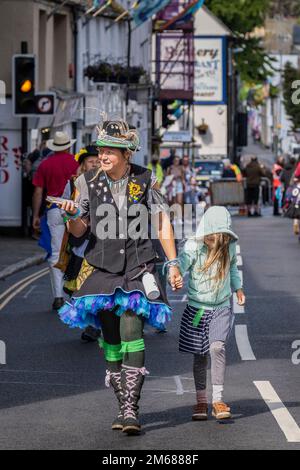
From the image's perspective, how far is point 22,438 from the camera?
9258mm

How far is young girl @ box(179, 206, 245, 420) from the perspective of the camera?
33.1 ft

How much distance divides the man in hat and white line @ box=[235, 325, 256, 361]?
239cm

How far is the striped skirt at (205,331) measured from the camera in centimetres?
1009

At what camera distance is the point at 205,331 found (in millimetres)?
10133

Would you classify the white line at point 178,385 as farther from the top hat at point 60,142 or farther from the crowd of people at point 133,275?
the top hat at point 60,142

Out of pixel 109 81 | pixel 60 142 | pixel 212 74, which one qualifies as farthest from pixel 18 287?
pixel 212 74

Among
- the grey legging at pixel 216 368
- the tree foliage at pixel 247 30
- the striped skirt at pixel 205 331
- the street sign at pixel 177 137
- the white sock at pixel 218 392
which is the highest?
the tree foliage at pixel 247 30

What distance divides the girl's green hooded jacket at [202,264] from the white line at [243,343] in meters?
3.04

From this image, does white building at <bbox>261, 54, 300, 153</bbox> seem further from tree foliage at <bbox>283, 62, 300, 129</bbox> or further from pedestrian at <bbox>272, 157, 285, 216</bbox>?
pedestrian at <bbox>272, 157, 285, 216</bbox>

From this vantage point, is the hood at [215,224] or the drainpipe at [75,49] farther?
the drainpipe at [75,49]

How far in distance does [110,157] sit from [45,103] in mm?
19821

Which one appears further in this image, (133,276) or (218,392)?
(218,392)

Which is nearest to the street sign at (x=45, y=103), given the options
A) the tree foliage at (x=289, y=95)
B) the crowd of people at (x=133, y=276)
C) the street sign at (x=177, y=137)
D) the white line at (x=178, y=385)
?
the white line at (x=178, y=385)

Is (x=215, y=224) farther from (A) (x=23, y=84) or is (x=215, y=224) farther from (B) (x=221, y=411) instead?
(A) (x=23, y=84)
